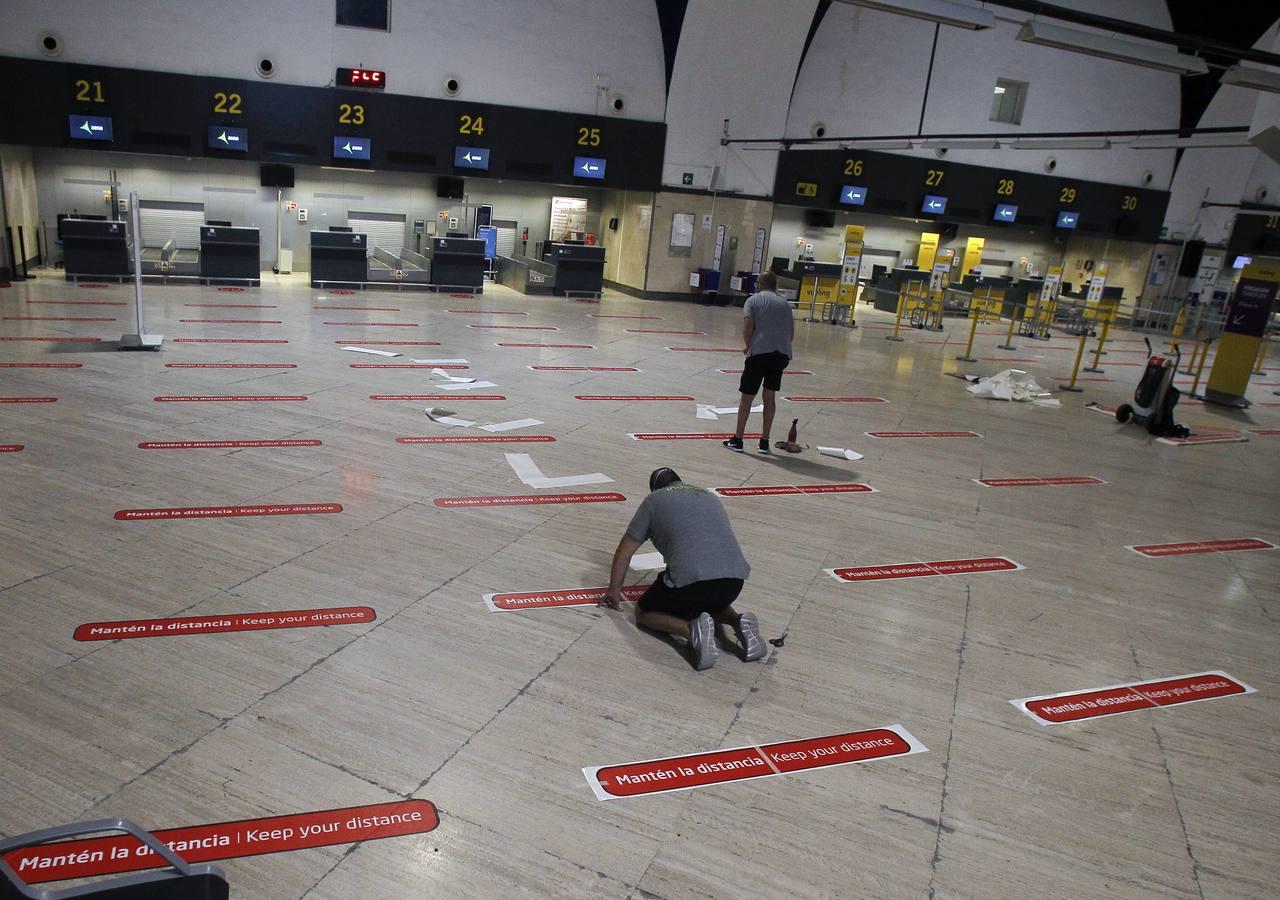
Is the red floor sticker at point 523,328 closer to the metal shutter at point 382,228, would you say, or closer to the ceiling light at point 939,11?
the metal shutter at point 382,228

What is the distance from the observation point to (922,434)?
11141 millimetres

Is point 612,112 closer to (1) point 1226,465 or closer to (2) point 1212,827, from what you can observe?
(1) point 1226,465

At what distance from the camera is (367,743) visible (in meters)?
3.92

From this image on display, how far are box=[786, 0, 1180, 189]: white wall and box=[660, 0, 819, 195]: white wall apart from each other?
5.13 feet

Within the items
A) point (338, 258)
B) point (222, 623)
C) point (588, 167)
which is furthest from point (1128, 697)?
point (588, 167)

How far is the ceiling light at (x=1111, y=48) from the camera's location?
918cm

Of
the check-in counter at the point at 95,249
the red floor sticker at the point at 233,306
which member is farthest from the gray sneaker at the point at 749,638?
the check-in counter at the point at 95,249

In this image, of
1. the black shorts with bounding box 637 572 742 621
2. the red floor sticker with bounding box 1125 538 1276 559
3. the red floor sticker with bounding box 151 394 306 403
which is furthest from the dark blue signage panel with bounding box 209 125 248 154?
the red floor sticker with bounding box 1125 538 1276 559

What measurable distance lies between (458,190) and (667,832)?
20.7 m

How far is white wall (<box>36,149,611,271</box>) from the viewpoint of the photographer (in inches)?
741

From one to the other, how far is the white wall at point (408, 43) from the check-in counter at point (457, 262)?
3515 millimetres

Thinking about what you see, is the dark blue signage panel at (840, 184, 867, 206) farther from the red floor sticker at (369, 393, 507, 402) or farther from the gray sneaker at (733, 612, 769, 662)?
the gray sneaker at (733, 612, 769, 662)

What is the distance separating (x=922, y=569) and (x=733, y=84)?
18998 millimetres

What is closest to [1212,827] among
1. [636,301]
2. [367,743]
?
[367,743]
